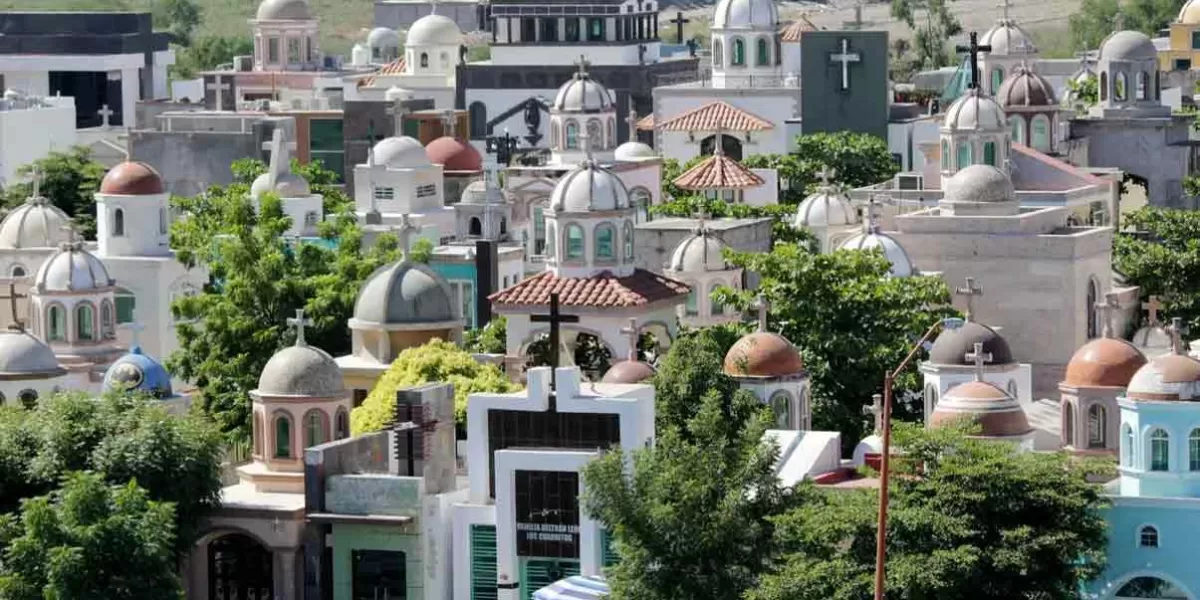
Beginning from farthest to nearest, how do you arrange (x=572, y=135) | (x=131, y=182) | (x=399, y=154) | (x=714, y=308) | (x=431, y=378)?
1. (x=572, y=135)
2. (x=399, y=154)
3. (x=131, y=182)
4. (x=714, y=308)
5. (x=431, y=378)

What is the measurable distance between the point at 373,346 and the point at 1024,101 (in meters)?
36.1


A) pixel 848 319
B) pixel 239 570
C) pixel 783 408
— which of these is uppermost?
pixel 848 319

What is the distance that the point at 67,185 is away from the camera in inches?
4656

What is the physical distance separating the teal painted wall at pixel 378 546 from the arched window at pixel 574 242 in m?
15.3

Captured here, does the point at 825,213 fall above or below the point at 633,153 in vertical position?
below

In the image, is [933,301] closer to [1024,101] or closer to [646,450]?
[646,450]

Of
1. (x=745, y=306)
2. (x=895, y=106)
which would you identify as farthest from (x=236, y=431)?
(x=895, y=106)

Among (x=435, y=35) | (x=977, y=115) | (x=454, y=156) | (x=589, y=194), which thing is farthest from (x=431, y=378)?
(x=435, y=35)

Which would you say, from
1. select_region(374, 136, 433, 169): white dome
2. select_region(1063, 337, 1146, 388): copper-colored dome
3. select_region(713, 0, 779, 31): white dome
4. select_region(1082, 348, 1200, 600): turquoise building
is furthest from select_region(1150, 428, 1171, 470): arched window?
select_region(713, 0, 779, 31): white dome

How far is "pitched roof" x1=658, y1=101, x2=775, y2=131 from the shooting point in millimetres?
125500

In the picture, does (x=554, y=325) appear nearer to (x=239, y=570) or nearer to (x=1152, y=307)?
(x=239, y=570)

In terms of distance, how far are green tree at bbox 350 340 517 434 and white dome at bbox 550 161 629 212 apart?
4258 millimetres

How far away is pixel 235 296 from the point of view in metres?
84.4

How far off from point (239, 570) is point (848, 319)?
16146 millimetres
